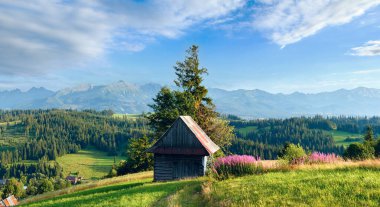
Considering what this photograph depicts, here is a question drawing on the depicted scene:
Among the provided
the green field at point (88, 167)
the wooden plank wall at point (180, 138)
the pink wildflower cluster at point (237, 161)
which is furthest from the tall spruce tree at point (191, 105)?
the green field at point (88, 167)

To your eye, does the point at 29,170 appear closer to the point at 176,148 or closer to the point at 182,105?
the point at 182,105

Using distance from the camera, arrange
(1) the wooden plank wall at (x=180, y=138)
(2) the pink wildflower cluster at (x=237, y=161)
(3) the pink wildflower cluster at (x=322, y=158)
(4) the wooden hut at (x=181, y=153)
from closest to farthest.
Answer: (3) the pink wildflower cluster at (x=322, y=158)
(2) the pink wildflower cluster at (x=237, y=161)
(4) the wooden hut at (x=181, y=153)
(1) the wooden plank wall at (x=180, y=138)

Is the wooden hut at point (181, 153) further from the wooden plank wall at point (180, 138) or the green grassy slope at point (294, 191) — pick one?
the green grassy slope at point (294, 191)

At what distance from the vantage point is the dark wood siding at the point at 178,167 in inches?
1171

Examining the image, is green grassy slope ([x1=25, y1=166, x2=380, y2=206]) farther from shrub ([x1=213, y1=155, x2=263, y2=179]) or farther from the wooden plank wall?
the wooden plank wall

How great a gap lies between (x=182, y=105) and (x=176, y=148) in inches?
720

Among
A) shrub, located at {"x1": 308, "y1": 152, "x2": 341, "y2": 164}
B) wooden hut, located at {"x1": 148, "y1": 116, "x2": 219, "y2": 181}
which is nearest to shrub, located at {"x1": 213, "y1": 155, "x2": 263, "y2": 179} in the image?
shrub, located at {"x1": 308, "y1": 152, "x2": 341, "y2": 164}

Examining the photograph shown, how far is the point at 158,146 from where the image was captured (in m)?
31.0

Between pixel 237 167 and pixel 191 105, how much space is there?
30.2m

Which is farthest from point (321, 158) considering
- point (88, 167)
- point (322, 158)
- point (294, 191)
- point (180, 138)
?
point (88, 167)

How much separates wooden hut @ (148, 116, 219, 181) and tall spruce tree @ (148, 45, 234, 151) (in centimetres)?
1722

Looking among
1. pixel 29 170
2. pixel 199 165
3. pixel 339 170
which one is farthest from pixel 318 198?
pixel 29 170

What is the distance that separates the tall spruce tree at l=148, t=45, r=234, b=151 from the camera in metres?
48.4

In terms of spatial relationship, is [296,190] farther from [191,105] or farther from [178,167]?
[191,105]
